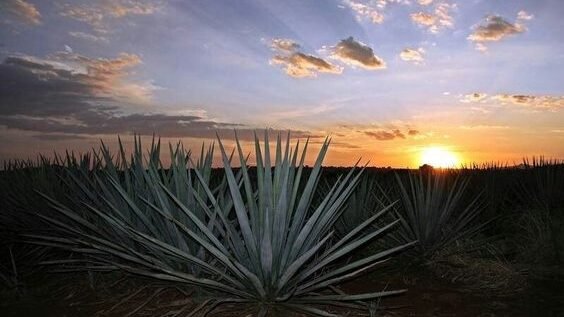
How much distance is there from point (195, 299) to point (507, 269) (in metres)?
3.57

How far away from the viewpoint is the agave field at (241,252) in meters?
3.43

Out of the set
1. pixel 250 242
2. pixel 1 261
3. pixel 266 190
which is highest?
pixel 266 190

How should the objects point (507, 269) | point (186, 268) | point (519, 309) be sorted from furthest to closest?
point (507, 269) < point (519, 309) < point (186, 268)

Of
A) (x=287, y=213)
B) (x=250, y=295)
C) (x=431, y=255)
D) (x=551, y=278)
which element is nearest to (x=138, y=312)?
(x=250, y=295)

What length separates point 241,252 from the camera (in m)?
3.60

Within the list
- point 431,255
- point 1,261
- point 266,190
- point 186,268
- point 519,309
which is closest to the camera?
point 266,190

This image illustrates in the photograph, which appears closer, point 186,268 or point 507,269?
point 186,268

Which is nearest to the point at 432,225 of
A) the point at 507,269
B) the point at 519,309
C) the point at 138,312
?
the point at 507,269

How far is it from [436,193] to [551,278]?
5.08 feet

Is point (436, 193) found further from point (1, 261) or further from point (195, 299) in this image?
point (1, 261)

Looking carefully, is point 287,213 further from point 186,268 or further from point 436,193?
point 436,193

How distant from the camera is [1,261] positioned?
677cm

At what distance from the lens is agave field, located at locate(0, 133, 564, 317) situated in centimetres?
343

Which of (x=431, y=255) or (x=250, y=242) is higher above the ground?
(x=250, y=242)
